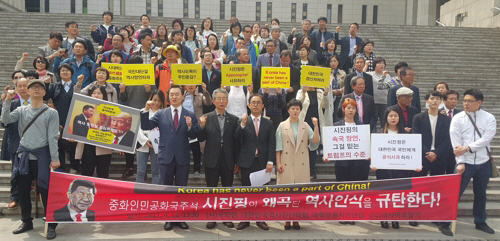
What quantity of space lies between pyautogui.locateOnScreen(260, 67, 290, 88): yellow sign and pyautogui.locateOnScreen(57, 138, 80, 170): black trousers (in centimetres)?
370

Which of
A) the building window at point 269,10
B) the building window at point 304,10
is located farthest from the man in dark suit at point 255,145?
the building window at point 304,10

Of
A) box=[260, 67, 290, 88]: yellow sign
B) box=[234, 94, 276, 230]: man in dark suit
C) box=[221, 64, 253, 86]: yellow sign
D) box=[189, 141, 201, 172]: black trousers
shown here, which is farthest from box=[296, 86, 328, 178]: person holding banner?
box=[189, 141, 201, 172]: black trousers

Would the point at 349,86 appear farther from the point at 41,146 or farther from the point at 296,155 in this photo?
the point at 41,146

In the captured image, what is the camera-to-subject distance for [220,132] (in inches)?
246

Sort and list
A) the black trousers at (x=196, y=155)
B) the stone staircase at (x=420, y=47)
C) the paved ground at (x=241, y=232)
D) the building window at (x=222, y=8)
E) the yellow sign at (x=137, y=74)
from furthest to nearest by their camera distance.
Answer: the building window at (x=222, y=8) < the stone staircase at (x=420, y=47) < the black trousers at (x=196, y=155) < the yellow sign at (x=137, y=74) < the paved ground at (x=241, y=232)

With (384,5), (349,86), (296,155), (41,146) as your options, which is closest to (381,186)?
(296,155)

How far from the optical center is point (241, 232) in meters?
6.11

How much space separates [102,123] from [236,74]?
253 cm

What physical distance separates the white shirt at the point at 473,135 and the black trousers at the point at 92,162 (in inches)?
234

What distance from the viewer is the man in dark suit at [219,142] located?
6.21 meters

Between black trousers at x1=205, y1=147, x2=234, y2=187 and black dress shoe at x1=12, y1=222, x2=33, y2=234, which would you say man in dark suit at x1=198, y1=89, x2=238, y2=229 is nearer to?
black trousers at x1=205, y1=147, x2=234, y2=187

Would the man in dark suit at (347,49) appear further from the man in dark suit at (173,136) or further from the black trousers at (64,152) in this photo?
the black trousers at (64,152)

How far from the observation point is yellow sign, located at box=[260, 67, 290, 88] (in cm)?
718

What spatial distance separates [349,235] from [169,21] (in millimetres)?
15320
